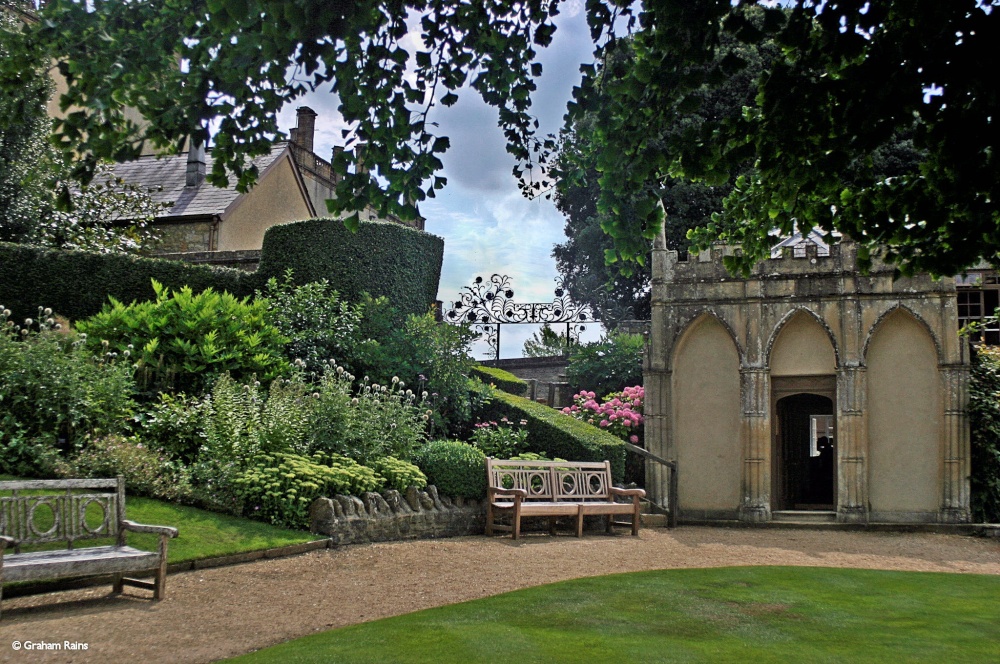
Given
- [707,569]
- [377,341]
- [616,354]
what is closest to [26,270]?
[377,341]

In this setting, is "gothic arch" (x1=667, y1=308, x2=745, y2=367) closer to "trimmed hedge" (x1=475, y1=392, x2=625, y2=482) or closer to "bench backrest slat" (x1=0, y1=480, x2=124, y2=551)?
"trimmed hedge" (x1=475, y1=392, x2=625, y2=482)

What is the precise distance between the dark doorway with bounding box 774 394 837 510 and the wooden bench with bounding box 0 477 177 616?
36.3ft

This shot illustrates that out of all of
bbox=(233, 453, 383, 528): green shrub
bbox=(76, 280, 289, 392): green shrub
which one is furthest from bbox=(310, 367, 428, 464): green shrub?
bbox=(76, 280, 289, 392): green shrub

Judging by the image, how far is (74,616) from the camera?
6695 mm

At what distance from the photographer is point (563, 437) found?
14680 millimetres

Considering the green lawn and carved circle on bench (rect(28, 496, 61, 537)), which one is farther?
the green lawn

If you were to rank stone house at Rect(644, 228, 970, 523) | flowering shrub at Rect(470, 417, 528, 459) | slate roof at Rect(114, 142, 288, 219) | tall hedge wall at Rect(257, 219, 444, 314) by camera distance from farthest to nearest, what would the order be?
slate roof at Rect(114, 142, 288, 219) → tall hedge wall at Rect(257, 219, 444, 314) → stone house at Rect(644, 228, 970, 523) → flowering shrub at Rect(470, 417, 528, 459)

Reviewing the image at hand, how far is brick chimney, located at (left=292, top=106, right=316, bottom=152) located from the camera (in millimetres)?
35906

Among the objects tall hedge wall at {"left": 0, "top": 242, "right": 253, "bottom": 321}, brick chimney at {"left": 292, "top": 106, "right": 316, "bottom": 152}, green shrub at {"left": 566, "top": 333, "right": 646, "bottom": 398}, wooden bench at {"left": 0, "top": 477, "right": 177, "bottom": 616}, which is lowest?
wooden bench at {"left": 0, "top": 477, "right": 177, "bottom": 616}

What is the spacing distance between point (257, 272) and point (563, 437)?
7019mm

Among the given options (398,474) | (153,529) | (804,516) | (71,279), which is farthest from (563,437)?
(71,279)

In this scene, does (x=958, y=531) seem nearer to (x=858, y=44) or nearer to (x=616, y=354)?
(x=616, y=354)

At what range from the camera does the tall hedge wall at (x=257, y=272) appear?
16.4 m

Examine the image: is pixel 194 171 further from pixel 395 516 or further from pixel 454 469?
pixel 395 516
